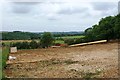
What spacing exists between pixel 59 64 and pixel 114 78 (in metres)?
2.82

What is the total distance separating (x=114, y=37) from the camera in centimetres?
1870

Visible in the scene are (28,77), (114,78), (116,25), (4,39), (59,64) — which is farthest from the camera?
(4,39)

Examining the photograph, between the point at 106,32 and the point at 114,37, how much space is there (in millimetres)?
658

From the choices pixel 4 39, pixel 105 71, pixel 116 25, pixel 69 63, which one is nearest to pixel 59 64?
pixel 69 63

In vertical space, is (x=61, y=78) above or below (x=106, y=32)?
below

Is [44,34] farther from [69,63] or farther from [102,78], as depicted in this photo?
[102,78]

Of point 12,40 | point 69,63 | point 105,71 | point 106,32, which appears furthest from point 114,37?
point 105,71

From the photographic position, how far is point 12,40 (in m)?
20.2

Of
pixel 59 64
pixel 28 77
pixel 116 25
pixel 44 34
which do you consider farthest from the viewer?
pixel 44 34

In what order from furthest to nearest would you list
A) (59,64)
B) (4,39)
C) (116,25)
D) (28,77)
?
1. (4,39)
2. (116,25)
3. (59,64)
4. (28,77)

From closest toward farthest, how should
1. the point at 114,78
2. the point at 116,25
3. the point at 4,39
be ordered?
the point at 114,78 < the point at 116,25 < the point at 4,39

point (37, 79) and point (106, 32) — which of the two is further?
point (106, 32)

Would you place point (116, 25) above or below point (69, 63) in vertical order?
above

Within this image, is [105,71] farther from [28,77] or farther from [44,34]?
[44,34]
